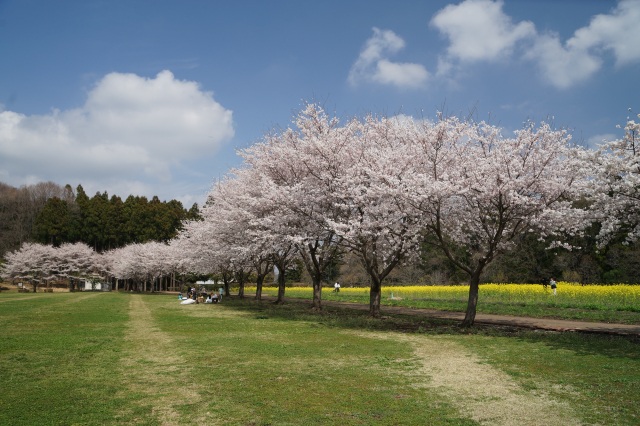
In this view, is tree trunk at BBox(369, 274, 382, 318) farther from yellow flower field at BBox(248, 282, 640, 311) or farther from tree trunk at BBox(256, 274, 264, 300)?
tree trunk at BBox(256, 274, 264, 300)

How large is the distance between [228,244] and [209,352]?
1882 centimetres

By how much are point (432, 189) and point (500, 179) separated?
89.4 inches

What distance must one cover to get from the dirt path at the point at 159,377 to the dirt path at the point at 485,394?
3.91 meters

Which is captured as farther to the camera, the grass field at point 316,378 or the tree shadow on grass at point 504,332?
the tree shadow on grass at point 504,332

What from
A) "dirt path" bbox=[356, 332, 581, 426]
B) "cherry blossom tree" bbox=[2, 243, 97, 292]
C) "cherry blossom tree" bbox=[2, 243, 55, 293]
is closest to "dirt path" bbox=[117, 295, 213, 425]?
"dirt path" bbox=[356, 332, 581, 426]

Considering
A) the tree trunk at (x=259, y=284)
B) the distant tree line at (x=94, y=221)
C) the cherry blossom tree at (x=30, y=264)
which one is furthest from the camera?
the distant tree line at (x=94, y=221)

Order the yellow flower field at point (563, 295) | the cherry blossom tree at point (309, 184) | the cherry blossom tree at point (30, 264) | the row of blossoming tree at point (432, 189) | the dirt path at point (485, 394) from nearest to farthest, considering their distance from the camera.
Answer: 1. the dirt path at point (485, 394)
2. the row of blossoming tree at point (432, 189)
3. the cherry blossom tree at point (309, 184)
4. the yellow flower field at point (563, 295)
5. the cherry blossom tree at point (30, 264)

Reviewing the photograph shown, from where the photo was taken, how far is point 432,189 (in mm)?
15891

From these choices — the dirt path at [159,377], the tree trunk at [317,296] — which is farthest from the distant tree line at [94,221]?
the dirt path at [159,377]

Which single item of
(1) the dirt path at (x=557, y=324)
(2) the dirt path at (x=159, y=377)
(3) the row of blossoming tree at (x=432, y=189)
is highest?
(3) the row of blossoming tree at (x=432, y=189)

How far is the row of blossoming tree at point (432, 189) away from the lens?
49.4 ft

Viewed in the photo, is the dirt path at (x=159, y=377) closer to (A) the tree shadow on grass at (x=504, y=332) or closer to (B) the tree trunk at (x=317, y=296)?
(A) the tree shadow on grass at (x=504, y=332)

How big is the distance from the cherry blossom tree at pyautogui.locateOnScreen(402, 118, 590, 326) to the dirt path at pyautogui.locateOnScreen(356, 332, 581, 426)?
6.17 m

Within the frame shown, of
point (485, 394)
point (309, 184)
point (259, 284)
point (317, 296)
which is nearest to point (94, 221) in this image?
point (259, 284)
